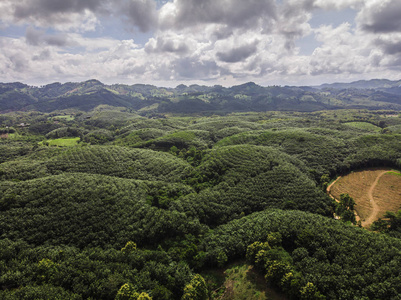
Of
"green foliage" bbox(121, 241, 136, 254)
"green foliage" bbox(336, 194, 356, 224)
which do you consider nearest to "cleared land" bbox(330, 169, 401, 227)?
"green foliage" bbox(336, 194, 356, 224)

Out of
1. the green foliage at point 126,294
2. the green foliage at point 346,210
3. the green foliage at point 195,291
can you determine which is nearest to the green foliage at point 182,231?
the green foliage at point 195,291

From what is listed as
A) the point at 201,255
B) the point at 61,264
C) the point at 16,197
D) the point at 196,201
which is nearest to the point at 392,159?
the point at 196,201

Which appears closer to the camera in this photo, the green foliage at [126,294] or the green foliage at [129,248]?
the green foliage at [126,294]

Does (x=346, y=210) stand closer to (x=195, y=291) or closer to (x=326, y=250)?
(x=326, y=250)

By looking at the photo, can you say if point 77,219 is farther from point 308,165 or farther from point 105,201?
point 308,165

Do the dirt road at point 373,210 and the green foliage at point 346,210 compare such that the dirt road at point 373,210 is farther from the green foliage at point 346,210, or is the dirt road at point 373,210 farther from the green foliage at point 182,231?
the green foliage at point 182,231

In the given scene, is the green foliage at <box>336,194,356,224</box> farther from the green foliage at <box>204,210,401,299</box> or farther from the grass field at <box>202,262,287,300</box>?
the grass field at <box>202,262,287,300</box>

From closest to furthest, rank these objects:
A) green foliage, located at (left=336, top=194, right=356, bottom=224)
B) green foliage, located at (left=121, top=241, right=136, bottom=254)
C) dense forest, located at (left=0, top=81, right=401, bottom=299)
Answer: dense forest, located at (left=0, top=81, right=401, bottom=299)
green foliage, located at (left=121, top=241, right=136, bottom=254)
green foliage, located at (left=336, top=194, right=356, bottom=224)

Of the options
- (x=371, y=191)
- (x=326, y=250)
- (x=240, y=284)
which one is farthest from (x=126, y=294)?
(x=371, y=191)
